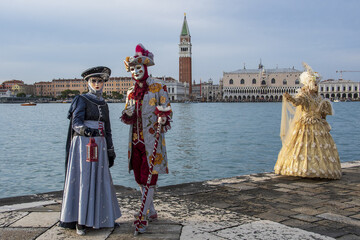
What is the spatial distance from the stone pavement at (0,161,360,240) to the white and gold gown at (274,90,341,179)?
21cm

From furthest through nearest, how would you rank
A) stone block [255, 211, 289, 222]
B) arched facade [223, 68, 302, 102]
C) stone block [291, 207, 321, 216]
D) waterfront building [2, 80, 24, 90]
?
waterfront building [2, 80, 24, 90]
arched facade [223, 68, 302, 102]
stone block [291, 207, 321, 216]
stone block [255, 211, 289, 222]

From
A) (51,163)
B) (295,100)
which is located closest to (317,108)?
(295,100)

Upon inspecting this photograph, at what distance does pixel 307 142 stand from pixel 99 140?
10.7 feet

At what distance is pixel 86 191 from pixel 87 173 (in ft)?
0.44

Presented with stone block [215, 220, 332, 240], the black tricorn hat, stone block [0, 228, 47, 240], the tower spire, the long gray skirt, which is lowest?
stone block [215, 220, 332, 240]

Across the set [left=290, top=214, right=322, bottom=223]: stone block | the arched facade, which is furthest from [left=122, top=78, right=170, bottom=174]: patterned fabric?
the arched facade

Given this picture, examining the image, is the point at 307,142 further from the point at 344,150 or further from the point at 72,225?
the point at 344,150

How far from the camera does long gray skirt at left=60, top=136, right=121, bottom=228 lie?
10.4ft

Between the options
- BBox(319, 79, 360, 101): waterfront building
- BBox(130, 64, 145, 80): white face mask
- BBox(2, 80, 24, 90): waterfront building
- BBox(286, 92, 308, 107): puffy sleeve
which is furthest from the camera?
BBox(2, 80, 24, 90): waterfront building

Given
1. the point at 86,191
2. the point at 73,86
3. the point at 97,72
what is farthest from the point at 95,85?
the point at 73,86

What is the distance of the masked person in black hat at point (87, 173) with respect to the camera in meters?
3.18

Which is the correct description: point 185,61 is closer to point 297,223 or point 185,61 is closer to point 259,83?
point 259,83

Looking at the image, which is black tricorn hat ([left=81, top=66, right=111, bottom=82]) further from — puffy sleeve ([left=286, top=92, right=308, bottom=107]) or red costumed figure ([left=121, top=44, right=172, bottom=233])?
puffy sleeve ([left=286, top=92, right=308, bottom=107])

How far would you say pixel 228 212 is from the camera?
3773 mm
